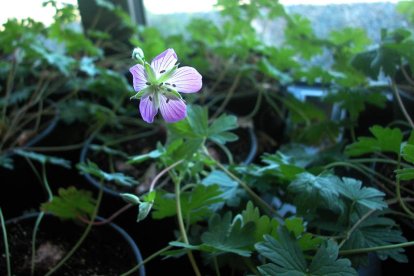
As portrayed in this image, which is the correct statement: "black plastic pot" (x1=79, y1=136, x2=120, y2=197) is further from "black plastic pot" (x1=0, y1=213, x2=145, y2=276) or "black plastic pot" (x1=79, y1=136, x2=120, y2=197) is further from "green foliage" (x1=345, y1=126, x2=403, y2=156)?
Result: "green foliage" (x1=345, y1=126, x2=403, y2=156)

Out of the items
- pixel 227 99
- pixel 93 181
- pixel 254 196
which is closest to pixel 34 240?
pixel 93 181

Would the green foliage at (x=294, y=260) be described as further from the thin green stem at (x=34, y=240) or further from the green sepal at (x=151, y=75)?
the thin green stem at (x=34, y=240)

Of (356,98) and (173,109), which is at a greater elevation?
(173,109)

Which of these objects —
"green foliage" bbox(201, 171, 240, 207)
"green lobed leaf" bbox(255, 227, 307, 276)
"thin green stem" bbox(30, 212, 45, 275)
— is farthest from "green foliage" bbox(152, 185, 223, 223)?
"thin green stem" bbox(30, 212, 45, 275)

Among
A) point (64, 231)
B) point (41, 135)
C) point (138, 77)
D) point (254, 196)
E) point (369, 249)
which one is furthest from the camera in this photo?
point (41, 135)

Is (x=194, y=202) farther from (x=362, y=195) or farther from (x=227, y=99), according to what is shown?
(x=227, y=99)

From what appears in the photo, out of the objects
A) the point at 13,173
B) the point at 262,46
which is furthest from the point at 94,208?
the point at 262,46

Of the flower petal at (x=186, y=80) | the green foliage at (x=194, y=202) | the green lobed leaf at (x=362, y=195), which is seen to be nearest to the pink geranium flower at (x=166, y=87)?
the flower petal at (x=186, y=80)

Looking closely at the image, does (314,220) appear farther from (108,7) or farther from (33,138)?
(108,7)
